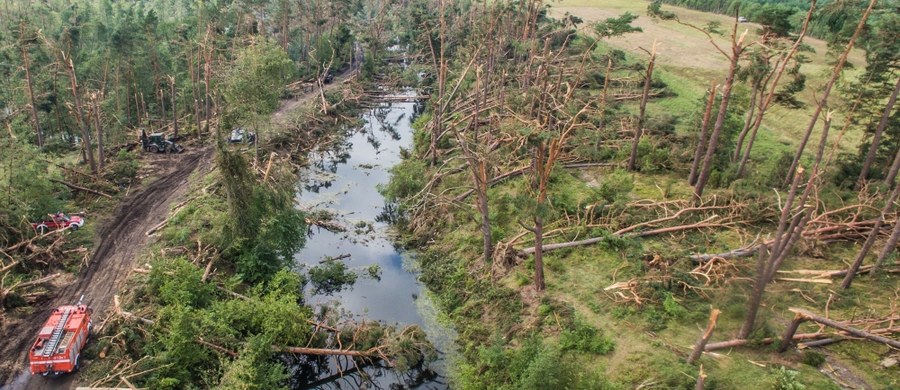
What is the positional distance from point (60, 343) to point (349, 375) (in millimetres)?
10985

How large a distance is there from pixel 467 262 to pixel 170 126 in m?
Answer: 35.0

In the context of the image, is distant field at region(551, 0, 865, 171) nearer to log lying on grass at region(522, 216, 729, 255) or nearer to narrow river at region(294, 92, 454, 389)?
log lying on grass at region(522, 216, 729, 255)

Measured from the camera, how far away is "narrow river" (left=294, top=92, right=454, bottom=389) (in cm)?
2336

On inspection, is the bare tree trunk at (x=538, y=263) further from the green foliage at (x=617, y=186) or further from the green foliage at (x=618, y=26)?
the green foliage at (x=618, y=26)

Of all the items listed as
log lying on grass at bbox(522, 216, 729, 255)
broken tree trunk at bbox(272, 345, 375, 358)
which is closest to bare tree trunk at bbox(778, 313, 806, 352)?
log lying on grass at bbox(522, 216, 729, 255)

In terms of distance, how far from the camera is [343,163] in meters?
47.4

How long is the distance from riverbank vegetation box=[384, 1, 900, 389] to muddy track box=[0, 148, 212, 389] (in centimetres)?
1532

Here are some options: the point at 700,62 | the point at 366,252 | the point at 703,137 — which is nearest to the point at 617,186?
the point at 703,137

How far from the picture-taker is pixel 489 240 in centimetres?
2744

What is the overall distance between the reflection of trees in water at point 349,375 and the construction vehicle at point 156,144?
26.9m

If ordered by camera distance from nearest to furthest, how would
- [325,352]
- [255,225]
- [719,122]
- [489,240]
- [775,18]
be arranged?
1. [325,352]
2. [775,18]
3. [719,122]
4. [255,225]
5. [489,240]

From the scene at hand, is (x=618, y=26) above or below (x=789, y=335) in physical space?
above

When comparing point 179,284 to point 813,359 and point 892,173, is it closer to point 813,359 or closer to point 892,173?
point 813,359

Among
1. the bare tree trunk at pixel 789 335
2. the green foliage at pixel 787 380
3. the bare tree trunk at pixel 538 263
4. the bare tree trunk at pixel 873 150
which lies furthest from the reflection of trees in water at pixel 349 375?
the bare tree trunk at pixel 873 150
